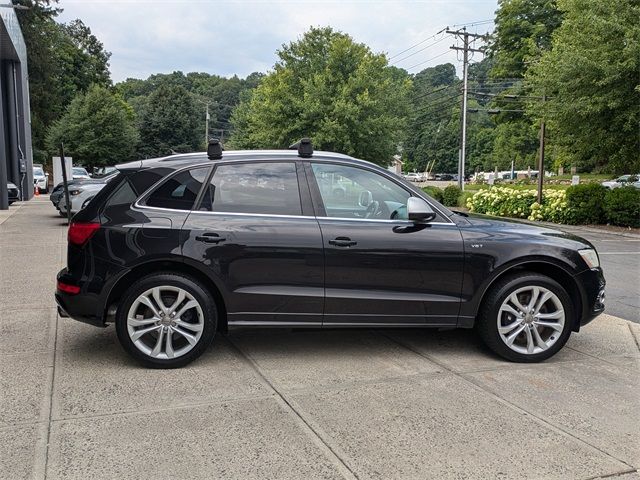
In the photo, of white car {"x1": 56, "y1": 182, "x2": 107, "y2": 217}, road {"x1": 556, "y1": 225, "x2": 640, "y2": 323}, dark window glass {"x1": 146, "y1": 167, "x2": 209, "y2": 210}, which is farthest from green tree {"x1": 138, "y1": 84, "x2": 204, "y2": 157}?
dark window glass {"x1": 146, "y1": 167, "x2": 209, "y2": 210}

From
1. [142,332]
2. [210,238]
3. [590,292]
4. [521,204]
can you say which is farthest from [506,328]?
[521,204]

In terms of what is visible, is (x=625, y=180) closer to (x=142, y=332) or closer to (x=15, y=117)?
(x=142, y=332)

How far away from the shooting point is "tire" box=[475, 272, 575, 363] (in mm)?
4512

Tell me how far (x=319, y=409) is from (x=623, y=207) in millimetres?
16107

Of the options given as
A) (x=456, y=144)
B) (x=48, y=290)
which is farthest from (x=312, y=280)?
(x=456, y=144)

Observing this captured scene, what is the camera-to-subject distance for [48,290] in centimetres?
711

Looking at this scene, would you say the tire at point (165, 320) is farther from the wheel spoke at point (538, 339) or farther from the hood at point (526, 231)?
the wheel spoke at point (538, 339)

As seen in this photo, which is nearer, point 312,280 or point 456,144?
point 312,280

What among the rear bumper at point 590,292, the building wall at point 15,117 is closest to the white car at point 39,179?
the building wall at point 15,117

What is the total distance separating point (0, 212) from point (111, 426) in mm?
18747

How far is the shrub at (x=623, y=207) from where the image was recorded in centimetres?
1659

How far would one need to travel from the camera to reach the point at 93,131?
4509cm

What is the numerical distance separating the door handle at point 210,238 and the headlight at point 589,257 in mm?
2924

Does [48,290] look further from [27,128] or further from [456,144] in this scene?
[456,144]
